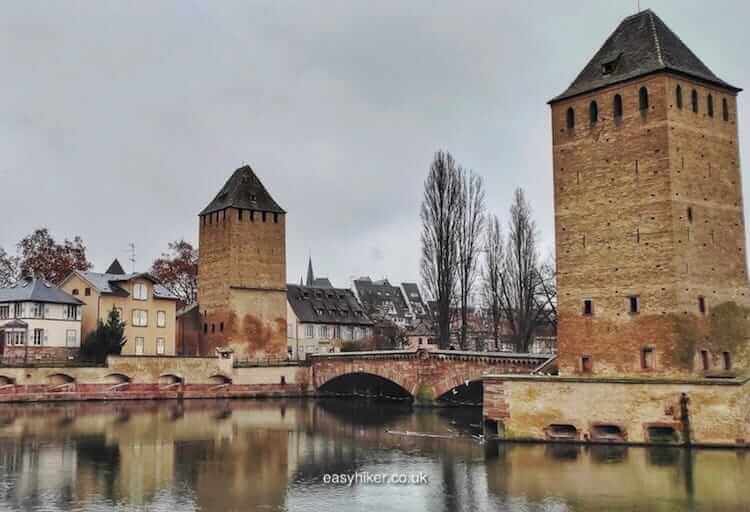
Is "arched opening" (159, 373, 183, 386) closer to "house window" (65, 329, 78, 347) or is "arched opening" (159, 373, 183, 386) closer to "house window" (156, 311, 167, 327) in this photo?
"house window" (65, 329, 78, 347)

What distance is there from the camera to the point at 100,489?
2147 centimetres

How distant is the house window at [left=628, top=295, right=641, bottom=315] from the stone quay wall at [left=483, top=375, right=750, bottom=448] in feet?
9.78

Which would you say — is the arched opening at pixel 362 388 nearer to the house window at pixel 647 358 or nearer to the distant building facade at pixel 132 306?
the distant building facade at pixel 132 306

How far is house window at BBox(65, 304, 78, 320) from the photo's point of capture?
54.8 m

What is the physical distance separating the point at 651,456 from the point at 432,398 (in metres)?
20.4

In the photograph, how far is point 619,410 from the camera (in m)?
28.6

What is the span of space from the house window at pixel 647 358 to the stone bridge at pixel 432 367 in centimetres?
764

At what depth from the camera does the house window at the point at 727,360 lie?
30922 mm

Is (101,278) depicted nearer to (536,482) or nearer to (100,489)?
(100,489)

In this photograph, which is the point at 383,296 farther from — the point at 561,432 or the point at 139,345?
the point at 561,432

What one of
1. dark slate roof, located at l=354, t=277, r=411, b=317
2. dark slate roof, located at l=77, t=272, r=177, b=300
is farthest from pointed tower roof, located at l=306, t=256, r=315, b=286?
dark slate roof, located at l=77, t=272, r=177, b=300

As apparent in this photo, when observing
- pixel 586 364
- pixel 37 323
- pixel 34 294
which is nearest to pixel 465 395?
pixel 586 364

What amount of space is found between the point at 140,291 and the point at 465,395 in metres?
24.7

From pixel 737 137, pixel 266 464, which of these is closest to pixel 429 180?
pixel 737 137
